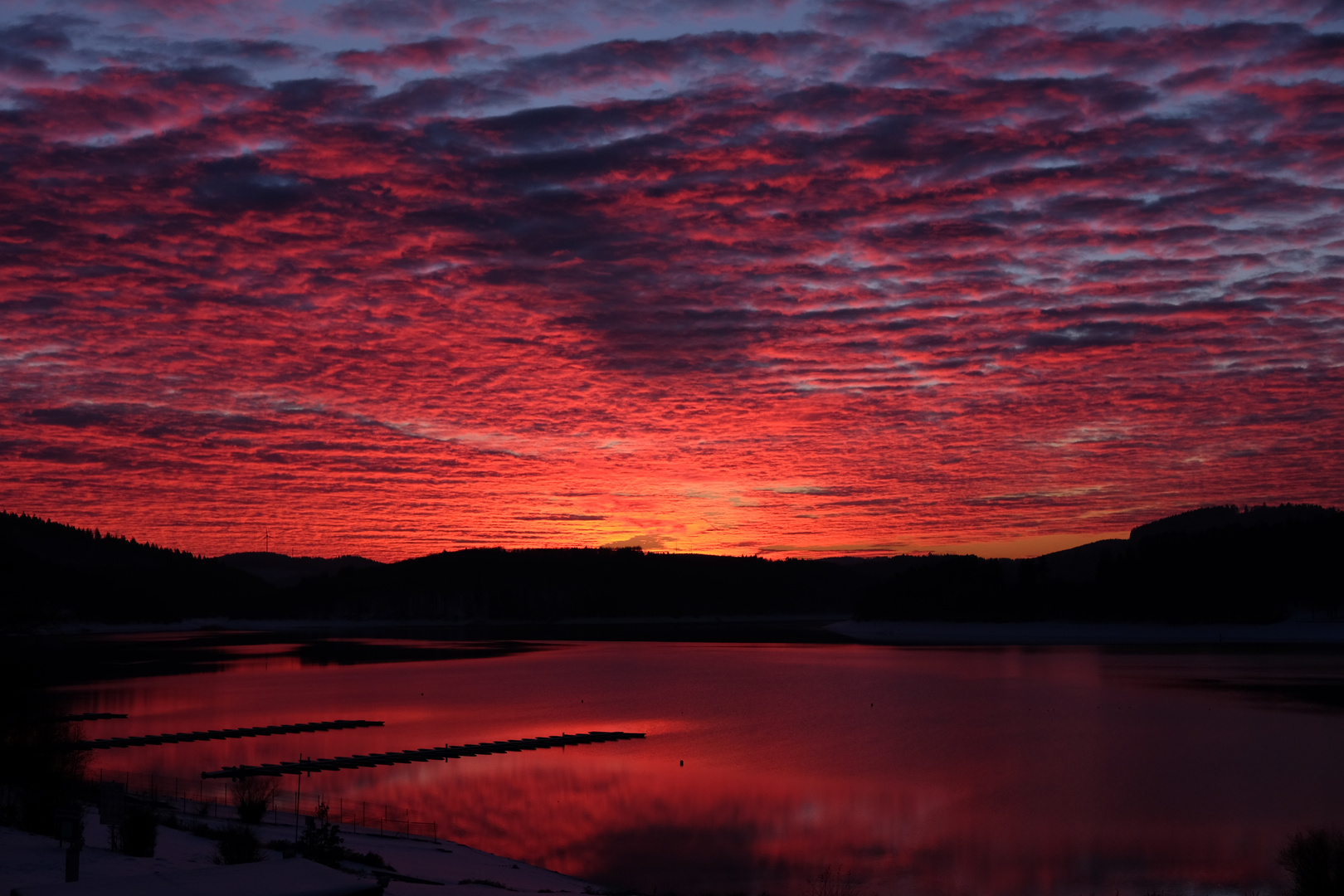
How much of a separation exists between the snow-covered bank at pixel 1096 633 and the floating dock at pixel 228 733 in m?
103

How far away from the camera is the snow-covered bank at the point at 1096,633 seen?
141 m

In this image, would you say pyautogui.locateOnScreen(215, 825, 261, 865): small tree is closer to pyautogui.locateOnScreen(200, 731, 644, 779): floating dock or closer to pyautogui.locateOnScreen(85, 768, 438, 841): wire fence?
pyautogui.locateOnScreen(85, 768, 438, 841): wire fence

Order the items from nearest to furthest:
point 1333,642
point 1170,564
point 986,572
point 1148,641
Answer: point 1333,642 → point 1148,641 → point 1170,564 → point 986,572

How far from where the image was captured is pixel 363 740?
2048 inches

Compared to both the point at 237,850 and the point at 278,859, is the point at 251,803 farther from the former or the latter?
the point at 278,859

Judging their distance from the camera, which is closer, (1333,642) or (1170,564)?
(1333,642)

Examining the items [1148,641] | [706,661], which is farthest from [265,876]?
[1148,641]

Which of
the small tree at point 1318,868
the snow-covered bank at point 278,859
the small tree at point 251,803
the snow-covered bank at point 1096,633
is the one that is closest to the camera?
the snow-covered bank at point 278,859

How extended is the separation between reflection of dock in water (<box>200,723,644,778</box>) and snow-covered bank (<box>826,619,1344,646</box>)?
104m

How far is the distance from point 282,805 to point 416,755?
10.4 meters

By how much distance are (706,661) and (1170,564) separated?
8114cm

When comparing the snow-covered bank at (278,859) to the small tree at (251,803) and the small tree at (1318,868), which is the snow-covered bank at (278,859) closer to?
the small tree at (251,803)

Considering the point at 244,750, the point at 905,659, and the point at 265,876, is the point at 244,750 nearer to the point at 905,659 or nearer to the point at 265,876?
the point at 265,876

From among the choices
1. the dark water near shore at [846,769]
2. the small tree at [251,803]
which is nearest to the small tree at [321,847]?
the small tree at [251,803]
